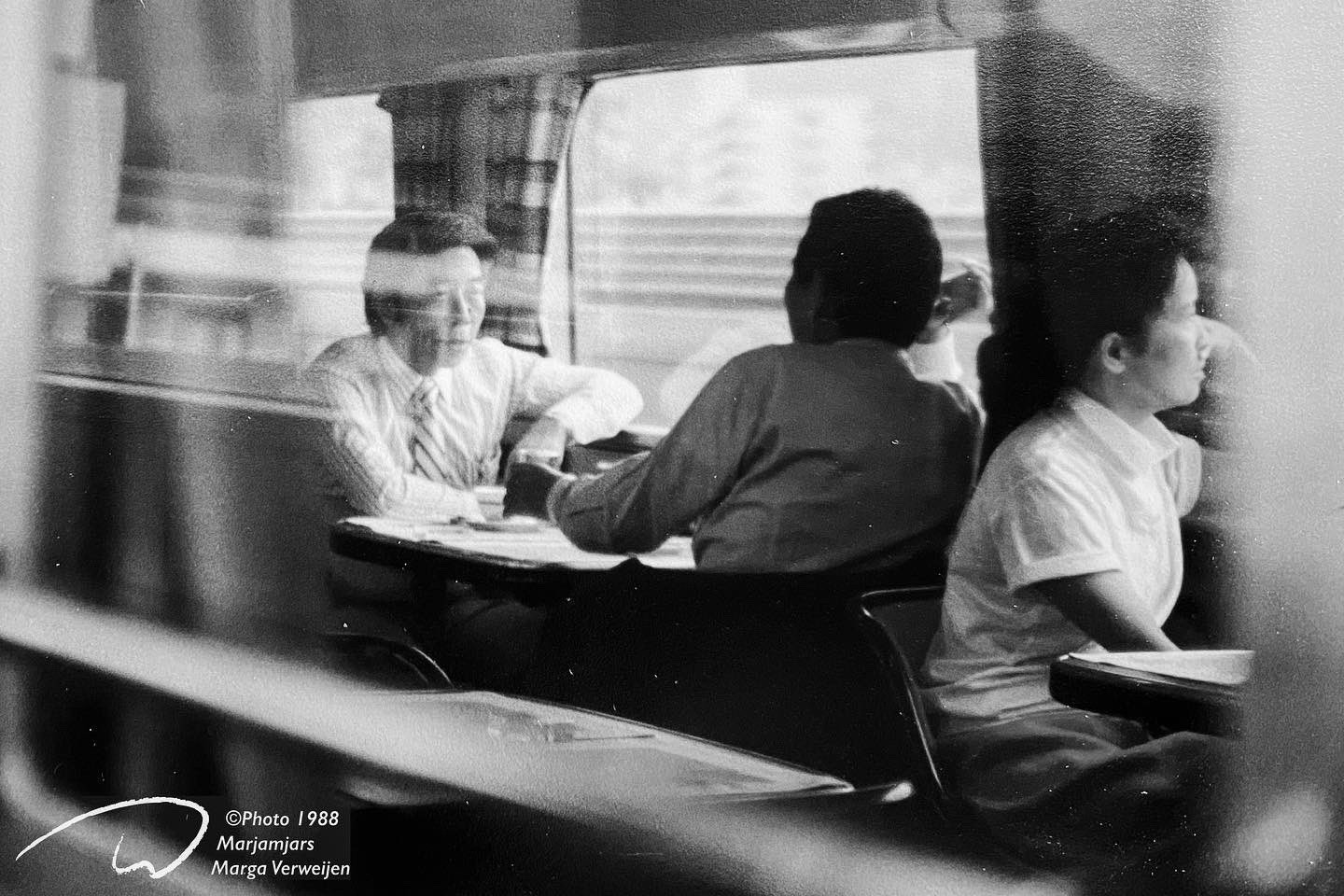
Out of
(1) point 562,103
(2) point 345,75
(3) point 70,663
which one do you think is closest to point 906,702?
(1) point 562,103

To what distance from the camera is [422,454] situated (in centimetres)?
165

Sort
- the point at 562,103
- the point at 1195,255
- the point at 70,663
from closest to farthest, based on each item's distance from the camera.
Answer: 1. the point at 1195,255
2. the point at 562,103
3. the point at 70,663

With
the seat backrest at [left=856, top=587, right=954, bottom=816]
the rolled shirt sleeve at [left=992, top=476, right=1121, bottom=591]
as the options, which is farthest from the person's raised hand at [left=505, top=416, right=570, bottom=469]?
the rolled shirt sleeve at [left=992, top=476, right=1121, bottom=591]

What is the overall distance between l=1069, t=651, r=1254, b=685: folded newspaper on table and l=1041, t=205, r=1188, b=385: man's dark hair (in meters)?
0.30

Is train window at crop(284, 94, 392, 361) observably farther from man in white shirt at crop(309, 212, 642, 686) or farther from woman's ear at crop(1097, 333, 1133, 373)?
woman's ear at crop(1097, 333, 1133, 373)

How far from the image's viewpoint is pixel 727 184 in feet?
4.80

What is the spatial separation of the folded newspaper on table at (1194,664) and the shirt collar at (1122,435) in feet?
0.63

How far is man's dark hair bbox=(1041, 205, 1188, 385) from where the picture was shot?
1325 millimetres

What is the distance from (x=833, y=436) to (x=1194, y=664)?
445 millimetres

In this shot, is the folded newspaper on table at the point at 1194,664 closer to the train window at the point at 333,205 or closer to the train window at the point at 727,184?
the train window at the point at 727,184

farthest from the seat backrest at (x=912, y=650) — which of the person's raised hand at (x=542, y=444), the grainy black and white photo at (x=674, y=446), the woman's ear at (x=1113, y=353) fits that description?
the person's raised hand at (x=542, y=444)

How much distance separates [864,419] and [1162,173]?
399 millimetres

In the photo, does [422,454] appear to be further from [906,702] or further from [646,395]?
[906,702]
